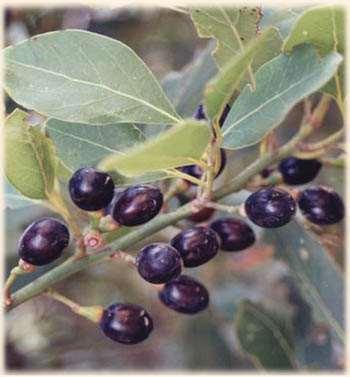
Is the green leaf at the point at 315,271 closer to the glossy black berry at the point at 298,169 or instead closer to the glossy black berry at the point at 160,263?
the glossy black berry at the point at 298,169

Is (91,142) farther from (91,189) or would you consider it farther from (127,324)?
(127,324)

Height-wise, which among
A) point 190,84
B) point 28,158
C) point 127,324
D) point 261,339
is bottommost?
point 261,339

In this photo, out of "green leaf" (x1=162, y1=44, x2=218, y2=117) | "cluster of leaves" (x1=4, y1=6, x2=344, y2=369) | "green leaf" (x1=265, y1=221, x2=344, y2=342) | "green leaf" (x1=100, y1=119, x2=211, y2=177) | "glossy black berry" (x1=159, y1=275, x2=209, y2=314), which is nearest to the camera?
"green leaf" (x1=100, y1=119, x2=211, y2=177)

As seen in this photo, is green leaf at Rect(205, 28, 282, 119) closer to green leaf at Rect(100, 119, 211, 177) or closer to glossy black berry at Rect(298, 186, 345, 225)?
green leaf at Rect(100, 119, 211, 177)

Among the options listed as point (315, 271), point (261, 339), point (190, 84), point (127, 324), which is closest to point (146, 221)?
point (127, 324)

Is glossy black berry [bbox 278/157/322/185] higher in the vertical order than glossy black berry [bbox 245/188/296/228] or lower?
lower

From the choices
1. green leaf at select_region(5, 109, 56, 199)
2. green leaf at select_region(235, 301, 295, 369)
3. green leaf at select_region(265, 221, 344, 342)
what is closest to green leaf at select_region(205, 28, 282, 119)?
green leaf at select_region(5, 109, 56, 199)

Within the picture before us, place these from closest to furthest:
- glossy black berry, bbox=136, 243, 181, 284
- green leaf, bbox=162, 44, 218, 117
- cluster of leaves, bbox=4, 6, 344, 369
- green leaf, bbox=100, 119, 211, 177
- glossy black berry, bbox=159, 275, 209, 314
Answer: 1. green leaf, bbox=100, 119, 211, 177
2. cluster of leaves, bbox=4, 6, 344, 369
3. glossy black berry, bbox=136, 243, 181, 284
4. glossy black berry, bbox=159, 275, 209, 314
5. green leaf, bbox=162, 44, 218, 117
